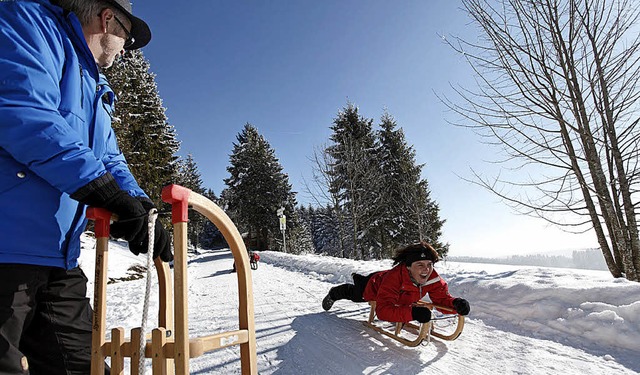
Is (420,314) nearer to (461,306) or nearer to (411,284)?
(461,306)

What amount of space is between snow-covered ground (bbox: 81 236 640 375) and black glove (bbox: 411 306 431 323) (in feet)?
1.24

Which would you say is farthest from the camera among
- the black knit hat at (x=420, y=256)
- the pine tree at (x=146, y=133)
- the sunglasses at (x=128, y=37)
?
the pine tree at (x=146, y=133)

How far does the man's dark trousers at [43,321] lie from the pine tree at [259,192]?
2715cm

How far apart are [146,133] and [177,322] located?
819 inches

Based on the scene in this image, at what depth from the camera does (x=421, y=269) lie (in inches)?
152

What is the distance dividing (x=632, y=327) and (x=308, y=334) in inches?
126

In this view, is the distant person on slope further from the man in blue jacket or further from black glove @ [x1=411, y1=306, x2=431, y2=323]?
the man in blue jacket

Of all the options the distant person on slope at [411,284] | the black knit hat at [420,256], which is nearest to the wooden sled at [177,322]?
the distant person on slope at [411,284]

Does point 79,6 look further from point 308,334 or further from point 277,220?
point 277,220

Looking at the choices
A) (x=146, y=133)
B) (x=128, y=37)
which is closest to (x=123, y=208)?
(x=128, y=37)

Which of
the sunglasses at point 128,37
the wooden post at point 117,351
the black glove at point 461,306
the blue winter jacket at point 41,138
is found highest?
the sunglasses at point 128,37

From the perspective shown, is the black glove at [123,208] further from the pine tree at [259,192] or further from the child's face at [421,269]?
the pine tree at [259,192]

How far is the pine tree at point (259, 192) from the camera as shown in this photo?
28531 millimetres

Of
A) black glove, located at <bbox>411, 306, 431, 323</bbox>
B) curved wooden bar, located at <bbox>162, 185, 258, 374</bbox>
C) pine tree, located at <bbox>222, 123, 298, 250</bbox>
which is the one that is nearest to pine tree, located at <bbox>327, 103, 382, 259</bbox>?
pine tree, located at <bbox>222, 123, 298, 250</bbox>
